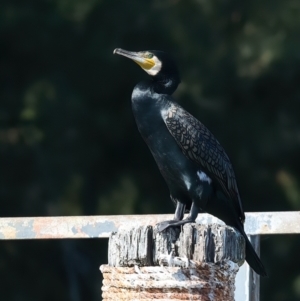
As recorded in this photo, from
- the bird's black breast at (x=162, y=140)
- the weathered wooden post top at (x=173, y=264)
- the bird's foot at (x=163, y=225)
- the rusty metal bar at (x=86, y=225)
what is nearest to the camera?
the weathered wooden post top at (x=173, y=264)

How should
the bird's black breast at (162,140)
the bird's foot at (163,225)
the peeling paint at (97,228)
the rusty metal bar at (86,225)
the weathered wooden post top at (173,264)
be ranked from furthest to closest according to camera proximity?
the bird's black breast at (162,140) < the peeling paint at (97,228) < the rusty metal bar at (86,225) < the bird's foot at (163,225) < the weathered wooden post top at (173,264)

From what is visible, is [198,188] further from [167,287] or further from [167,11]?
[167,11]

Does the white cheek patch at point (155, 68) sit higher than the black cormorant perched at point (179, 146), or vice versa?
the white cheek patch at point (155, 68)

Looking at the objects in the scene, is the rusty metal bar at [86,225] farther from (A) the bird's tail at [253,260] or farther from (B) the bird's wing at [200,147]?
(B) the bird's wing at [200,147]

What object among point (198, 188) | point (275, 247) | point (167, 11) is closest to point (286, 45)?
point (167, 11)

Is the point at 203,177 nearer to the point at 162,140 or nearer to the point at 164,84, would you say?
the point at 162,140

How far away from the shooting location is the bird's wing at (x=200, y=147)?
3.19 meters

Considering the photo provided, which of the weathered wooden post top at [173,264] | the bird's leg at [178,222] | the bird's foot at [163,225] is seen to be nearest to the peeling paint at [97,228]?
the bird's leg at [178,222]

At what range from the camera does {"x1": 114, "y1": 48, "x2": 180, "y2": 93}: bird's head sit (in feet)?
10.5

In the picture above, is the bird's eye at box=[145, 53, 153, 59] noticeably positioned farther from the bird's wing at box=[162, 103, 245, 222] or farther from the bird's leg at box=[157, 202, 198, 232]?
the bird's leg at box=[157, 202, 198, 232]

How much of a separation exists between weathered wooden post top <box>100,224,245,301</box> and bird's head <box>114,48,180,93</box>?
2.89ft

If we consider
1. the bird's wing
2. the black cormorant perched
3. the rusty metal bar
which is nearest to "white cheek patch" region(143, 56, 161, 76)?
the black cormorant perched

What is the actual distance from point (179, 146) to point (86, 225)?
0.40 meters

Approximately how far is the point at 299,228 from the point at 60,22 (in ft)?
16.3
